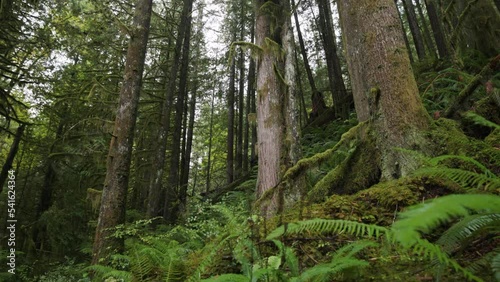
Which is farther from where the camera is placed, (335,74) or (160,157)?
(335,74)

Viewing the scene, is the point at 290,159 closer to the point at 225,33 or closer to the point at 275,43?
the point at 275,43

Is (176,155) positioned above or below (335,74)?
below

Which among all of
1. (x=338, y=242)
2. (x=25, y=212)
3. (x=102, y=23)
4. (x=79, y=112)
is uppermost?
(x=102, y=23)

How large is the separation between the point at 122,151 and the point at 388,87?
481 centimetres

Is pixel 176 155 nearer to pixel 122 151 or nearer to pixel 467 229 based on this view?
pixel 122 151

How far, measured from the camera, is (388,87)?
11.3ft

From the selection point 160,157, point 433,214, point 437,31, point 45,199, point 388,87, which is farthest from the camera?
point 437,31

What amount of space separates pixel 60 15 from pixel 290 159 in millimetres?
9580

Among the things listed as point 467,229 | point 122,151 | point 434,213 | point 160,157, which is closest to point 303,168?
point 467,229

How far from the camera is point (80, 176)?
38.2 ft

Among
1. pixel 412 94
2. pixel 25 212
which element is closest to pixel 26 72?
pixel 25 212

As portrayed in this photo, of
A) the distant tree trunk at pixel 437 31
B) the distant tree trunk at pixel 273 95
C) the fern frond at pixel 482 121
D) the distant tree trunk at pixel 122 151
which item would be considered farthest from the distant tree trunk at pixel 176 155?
the distant tree trunk at pixel 437 31

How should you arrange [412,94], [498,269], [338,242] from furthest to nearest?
[412,94]
[338,242]
[498,269]

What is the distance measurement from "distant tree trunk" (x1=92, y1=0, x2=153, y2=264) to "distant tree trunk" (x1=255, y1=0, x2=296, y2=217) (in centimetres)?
257
